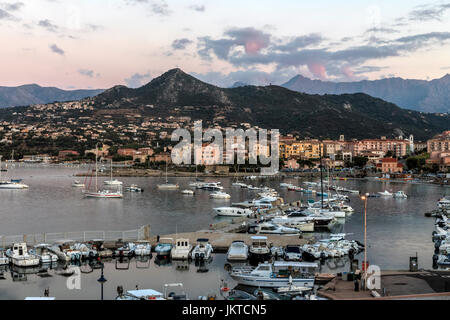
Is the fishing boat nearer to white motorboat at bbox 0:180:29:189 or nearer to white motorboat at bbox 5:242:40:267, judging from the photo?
white motorboat at bbox 5:242:40:267

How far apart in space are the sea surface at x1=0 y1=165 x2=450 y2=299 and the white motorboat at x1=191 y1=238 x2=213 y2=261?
315 millimetres

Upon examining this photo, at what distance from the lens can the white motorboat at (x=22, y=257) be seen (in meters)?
13.7

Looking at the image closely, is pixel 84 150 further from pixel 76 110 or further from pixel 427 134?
pixel 427 134

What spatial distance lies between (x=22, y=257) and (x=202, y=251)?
5.26 metres

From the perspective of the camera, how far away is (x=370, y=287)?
953 centimetres

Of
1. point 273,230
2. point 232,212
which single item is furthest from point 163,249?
point 232,212

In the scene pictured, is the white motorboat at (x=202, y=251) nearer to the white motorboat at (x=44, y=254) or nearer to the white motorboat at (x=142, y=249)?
the white motorboat at (x=142, y=249)

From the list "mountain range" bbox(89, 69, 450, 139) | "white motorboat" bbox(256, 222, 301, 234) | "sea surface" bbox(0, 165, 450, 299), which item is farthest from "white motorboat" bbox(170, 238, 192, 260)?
"mountain range" bbox(89, 69, 450, 139)

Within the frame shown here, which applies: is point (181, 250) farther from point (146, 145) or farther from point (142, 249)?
point (146, 145)

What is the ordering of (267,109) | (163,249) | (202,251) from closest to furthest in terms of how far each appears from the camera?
(202,251)
(163,249)
(267,109)

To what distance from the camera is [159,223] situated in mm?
23547

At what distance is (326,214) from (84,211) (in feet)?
47.8

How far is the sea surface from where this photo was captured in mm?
12297
